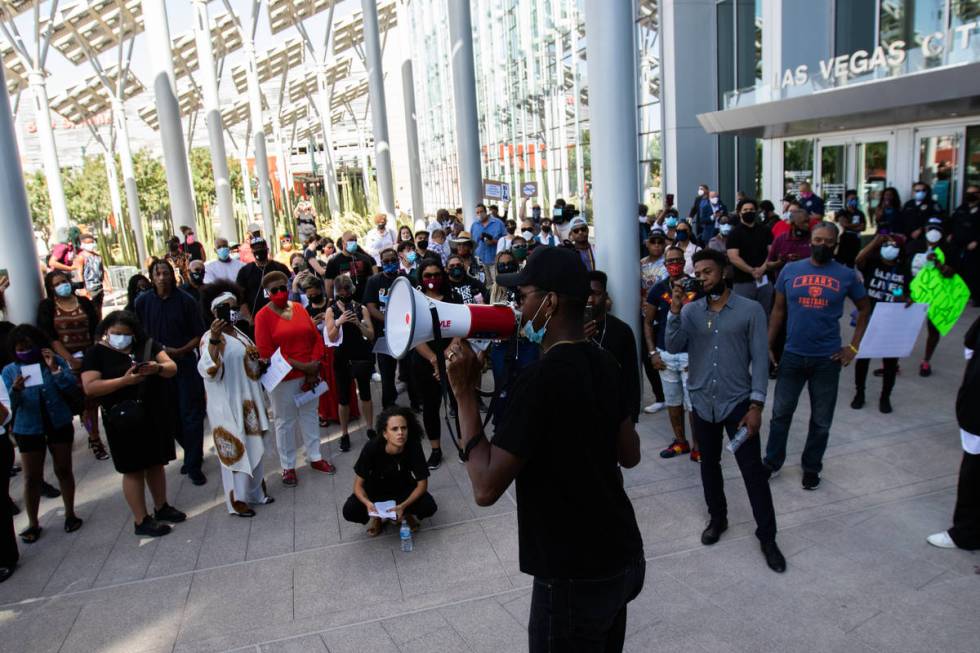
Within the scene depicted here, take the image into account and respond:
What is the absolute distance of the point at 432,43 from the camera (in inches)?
1644

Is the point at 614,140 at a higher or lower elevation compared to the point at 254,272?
higher

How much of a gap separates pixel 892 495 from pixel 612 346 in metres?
2.24

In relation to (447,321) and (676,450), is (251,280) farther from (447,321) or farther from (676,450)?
(447,321)

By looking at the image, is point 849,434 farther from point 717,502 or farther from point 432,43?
point 432,43

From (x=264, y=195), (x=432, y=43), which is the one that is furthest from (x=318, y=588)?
(x=432, y=43)

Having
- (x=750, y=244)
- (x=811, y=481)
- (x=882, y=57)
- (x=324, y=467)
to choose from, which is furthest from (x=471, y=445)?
(x=882, y=57)

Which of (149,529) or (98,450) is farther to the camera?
(98,450)

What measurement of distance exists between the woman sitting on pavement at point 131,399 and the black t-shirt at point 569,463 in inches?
153

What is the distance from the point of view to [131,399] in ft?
17.6

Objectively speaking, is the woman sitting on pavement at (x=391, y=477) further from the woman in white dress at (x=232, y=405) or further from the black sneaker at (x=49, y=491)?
the black sneaker at (x=49, y=491)

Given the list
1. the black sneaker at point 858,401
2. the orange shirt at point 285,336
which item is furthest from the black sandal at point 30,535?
the black sneaker at point 858,401

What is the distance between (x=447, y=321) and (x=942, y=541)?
147 inches

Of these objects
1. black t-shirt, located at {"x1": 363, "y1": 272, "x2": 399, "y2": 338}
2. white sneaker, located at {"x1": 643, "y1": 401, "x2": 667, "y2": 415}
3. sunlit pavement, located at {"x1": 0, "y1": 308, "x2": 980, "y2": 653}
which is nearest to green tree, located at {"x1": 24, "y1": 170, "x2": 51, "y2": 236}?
black t-shirt, located at {"x1": 363, "y1": 272, "x2": 399, "y2": 338}

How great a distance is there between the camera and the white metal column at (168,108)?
565 inches
